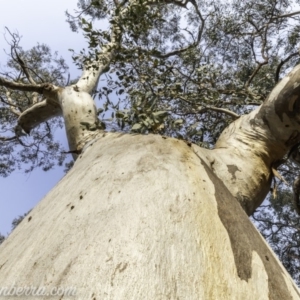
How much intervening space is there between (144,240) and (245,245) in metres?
0.40

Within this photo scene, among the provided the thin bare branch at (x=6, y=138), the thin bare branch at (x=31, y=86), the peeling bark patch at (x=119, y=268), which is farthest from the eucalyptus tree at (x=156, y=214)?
the thin bare branch at (x=6, y=138)

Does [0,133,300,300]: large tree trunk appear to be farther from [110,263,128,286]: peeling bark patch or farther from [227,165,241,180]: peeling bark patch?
[227,165,241,180]: peeling bark patch

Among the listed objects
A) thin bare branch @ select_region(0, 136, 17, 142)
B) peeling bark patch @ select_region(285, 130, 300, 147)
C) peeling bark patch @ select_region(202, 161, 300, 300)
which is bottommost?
thin bare branch @ select_region(0, 136, 17, 142)

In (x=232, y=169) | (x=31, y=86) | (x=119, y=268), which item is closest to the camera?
(x=119, y=268)

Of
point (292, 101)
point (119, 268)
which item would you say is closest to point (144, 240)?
point (119, 268)

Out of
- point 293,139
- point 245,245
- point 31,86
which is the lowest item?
point 293,139

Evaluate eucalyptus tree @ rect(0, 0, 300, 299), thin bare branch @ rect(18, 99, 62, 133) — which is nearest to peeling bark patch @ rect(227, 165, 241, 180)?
eucalyptus tree @ rect(0, 0, 300, 299)

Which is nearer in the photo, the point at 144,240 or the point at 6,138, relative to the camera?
the point at 144,240

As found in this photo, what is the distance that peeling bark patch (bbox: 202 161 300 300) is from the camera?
4.33ft

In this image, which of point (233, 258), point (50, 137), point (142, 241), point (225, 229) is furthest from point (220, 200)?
point (50, 137)

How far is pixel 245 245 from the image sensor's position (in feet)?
4.70

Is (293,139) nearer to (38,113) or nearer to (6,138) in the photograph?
(38,113)

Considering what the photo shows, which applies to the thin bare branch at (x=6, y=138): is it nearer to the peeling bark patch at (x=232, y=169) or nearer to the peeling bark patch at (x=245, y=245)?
the peeling bark patch at (x=232, y=169)

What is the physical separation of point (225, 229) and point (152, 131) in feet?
3.97
